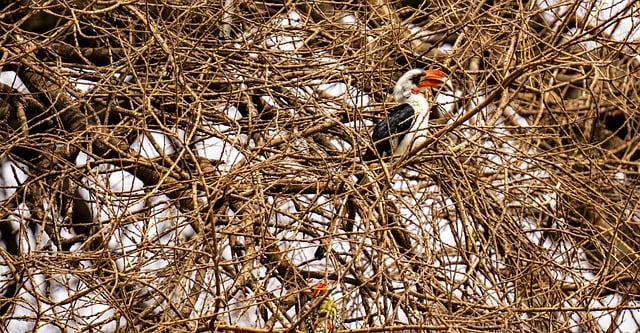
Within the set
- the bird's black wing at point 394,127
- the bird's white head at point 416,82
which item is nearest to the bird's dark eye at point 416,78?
the bird's white head at point 416,82

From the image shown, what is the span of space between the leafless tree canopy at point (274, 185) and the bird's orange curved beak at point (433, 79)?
8cm

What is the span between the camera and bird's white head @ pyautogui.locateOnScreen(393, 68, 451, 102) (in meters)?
5.27

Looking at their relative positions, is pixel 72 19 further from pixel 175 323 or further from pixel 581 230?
pixel 581 230

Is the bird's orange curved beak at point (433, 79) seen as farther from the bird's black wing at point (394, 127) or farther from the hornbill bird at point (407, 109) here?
the bird's black wing at point (394, 127)

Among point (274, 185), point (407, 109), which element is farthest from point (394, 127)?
point (274, 185)

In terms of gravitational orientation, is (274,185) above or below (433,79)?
below

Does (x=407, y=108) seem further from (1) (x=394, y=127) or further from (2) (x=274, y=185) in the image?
(2) (x=274, y=185)

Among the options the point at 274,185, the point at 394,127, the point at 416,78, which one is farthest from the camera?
the point at 416,78

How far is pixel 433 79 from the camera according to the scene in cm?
530

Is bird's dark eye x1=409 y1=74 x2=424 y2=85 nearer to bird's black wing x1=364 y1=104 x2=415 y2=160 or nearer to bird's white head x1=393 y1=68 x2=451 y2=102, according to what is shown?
bird's white head x1=393 y1=68 x2=451 y2=102

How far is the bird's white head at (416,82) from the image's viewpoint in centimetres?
527

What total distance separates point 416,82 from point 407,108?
130 millimetres

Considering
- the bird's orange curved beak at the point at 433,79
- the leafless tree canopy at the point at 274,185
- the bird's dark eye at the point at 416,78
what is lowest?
the leafless tree canopy at the point at 274,185

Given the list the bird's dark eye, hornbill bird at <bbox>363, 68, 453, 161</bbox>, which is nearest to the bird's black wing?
hornbill bird at <bbox>363, 68, 453, 161</bbox>
